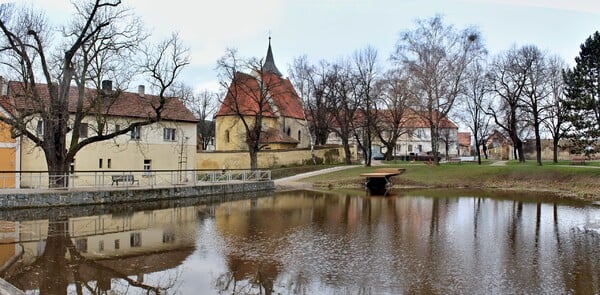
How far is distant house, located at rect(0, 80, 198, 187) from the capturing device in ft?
105

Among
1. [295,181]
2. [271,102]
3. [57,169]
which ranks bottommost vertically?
[295,181]

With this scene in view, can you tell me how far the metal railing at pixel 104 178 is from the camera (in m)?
24.0

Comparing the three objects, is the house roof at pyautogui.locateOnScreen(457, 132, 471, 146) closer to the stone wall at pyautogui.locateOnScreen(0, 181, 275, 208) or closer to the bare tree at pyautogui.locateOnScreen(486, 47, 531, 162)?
the bare tree at pyautogui.locateOnScreen(486, 47, 531, 162)

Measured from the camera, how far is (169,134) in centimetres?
4006

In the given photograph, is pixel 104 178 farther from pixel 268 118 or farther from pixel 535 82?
pixel 535 82

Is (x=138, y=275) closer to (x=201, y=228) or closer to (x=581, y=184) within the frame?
(x=201, y=228)

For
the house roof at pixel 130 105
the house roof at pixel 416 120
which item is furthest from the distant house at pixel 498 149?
the house roof at pixel 130 105

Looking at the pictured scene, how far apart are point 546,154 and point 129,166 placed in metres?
55.2

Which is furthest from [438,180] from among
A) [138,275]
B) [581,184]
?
[138,275]

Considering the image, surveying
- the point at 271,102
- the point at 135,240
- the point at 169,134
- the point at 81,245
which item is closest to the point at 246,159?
the point at 271,102

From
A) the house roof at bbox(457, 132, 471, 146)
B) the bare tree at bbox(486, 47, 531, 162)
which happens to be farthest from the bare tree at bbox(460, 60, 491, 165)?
the house roof at bbox(457, 132, 471, 146)

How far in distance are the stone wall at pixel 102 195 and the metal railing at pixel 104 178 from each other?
130 cm

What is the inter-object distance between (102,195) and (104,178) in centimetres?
930

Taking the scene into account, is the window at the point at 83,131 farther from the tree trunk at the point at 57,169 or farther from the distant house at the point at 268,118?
the distant house at the point at 268,118
